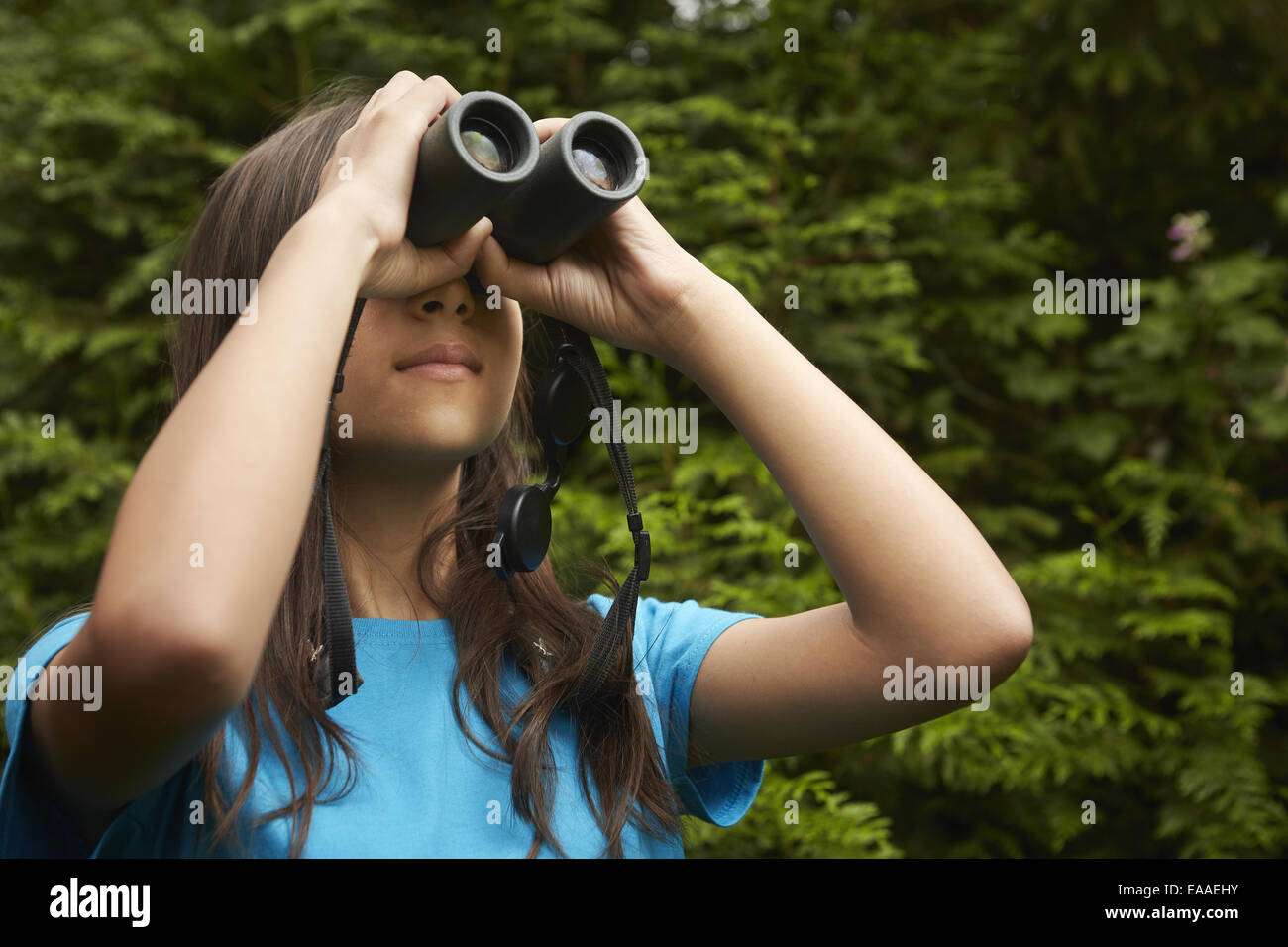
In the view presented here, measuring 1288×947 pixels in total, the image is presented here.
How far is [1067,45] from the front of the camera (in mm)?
2998

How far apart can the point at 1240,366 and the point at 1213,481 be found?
32 cm

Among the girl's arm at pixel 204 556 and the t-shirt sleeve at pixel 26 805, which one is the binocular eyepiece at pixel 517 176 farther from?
Answer: the t-shirt sleeve at pixel 26 805

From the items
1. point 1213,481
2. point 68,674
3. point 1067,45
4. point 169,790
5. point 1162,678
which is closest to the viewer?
point 68,674

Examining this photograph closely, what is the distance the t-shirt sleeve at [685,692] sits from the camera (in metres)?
1.46

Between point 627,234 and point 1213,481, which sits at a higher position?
point 627,234

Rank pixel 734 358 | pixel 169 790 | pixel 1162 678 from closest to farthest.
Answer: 1. pixel 169 790
2. pixel 734 358
3. pixel 1162 678

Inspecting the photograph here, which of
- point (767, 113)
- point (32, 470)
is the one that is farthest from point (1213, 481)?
point (32, 470)

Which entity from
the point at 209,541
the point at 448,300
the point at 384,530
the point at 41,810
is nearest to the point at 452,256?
the point at 448,300

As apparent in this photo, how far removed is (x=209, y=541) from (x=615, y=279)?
0.67 m

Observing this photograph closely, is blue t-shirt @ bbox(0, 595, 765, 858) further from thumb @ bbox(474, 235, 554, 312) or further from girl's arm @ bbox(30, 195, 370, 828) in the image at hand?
thumb @ bbox(474, 235, 554, 312)

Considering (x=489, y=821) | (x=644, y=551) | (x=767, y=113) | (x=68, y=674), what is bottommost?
(x=489, y=821)

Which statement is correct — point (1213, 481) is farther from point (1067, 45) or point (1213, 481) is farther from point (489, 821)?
point (489, 821)

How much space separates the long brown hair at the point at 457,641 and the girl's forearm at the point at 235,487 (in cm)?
28

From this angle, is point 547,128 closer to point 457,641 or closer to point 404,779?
point 457,641
